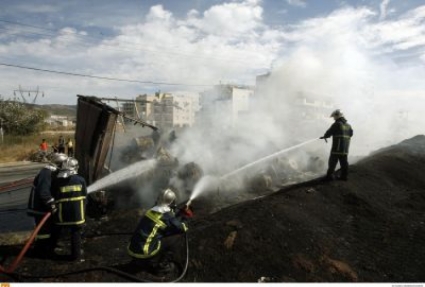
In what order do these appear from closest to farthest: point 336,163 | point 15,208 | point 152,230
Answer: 1. point 152,230
2. point 336,163
3. point 15,208

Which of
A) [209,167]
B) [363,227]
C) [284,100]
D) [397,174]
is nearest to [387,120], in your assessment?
[284,100]

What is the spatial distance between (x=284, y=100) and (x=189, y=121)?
5168cm

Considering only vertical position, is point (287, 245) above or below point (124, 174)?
below

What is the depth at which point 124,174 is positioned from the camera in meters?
9.43

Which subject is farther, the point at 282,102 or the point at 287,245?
the point at 282,102

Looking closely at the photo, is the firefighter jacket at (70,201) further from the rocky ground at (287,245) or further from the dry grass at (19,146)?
the dry grass at (19,146)

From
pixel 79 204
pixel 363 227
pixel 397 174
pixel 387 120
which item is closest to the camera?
pixel 79 204

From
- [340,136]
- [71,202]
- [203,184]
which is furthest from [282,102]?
[71,202]

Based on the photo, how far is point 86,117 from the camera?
→ 8562mm

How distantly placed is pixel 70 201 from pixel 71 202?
0.02 metres

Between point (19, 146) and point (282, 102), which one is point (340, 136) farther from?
point (19, 146)

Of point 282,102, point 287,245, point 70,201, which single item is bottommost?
point 287,245

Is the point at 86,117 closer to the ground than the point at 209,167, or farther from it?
farther from it

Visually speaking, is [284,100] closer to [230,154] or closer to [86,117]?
[230,154]
